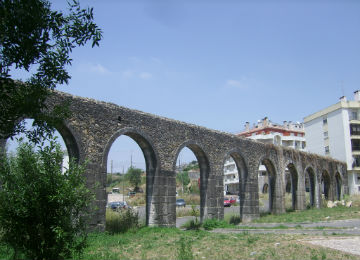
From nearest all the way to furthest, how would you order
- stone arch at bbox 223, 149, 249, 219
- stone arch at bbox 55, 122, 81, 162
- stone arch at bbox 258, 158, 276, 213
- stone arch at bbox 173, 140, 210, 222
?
stone arch at bbox 55, 122, 81, 162, stone arch at bbox 173, 140, 210, 222, stone arch at bbox 223, 149, 249, 219, stone arch at bbox 258, 158, 276, 213

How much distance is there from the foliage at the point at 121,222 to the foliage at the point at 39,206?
6707mm

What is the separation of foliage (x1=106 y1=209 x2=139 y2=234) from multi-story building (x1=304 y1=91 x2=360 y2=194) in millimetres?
35762

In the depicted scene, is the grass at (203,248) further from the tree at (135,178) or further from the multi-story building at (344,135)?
the tree at (135,178)

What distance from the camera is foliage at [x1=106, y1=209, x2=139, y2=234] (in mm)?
11898

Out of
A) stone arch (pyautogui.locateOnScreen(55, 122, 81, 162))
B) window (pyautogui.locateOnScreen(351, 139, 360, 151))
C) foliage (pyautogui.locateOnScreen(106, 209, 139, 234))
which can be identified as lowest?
foliage (pyautogui.locateOnScreen(106, 209, 139, 234))

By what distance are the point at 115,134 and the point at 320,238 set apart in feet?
24.5

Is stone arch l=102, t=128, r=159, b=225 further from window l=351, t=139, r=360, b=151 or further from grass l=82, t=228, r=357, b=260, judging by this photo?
window l=351, t=139, r=360, b=151

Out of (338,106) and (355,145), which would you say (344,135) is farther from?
(338,106)

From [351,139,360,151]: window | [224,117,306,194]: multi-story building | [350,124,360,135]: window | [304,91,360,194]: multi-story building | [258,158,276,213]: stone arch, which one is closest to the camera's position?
[258,158,276,213]: stone arch

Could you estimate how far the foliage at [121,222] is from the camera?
11.9m

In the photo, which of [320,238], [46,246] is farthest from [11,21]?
[320,238]

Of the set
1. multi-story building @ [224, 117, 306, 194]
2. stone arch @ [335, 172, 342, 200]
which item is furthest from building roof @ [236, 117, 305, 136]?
stone arch @ [335, 172, 342, 200]

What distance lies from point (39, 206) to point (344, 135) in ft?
142

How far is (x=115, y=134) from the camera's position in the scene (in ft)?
38.8
